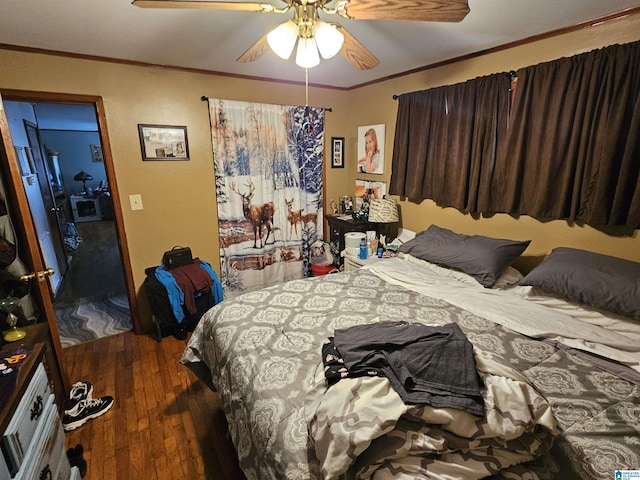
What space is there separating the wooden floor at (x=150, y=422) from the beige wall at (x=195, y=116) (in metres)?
→ 0.76

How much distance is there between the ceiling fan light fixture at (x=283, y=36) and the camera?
4.48 feet

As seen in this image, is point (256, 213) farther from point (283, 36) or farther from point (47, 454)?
point (47, 454)

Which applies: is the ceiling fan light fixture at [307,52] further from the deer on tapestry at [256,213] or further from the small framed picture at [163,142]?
the deer on tapestry at [256,213]

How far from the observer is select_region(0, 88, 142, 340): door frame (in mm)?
1635

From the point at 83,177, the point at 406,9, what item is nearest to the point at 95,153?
the point at 83,177

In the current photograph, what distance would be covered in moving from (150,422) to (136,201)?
179cm

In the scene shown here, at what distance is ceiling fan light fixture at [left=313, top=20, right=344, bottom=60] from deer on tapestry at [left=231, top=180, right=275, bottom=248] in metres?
2.02

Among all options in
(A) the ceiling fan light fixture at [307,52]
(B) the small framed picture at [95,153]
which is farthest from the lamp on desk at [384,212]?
(B) the small framed picture at [95,153]

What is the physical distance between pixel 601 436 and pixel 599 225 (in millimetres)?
1455

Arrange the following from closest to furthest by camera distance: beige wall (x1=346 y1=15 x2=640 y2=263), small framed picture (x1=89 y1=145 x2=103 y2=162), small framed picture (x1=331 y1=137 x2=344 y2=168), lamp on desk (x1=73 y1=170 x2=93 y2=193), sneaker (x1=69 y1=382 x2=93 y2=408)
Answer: beige wall (x1=346 y1=15 x2=640 y2=263) < sneaker (x1=69 y1=382 x2=93 y2=408) < small framed picture (x1=331 y1=137 x2=344 y2=168) < lamp on desk (x1=73 y1=170 x2=93 y2=193) < small framed picture (x1=89 y1=145 x2=103 y2=162)

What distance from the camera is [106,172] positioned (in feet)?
8.61

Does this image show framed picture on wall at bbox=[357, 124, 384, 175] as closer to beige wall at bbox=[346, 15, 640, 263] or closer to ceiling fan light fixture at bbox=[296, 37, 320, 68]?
beige wall at bbox=[346, 15, 640, 263]

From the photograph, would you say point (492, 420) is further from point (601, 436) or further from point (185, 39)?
point (185, 39)

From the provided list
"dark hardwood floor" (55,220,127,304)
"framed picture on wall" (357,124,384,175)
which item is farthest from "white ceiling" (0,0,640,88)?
"dark hardwood floor" (55,220,127,304)
